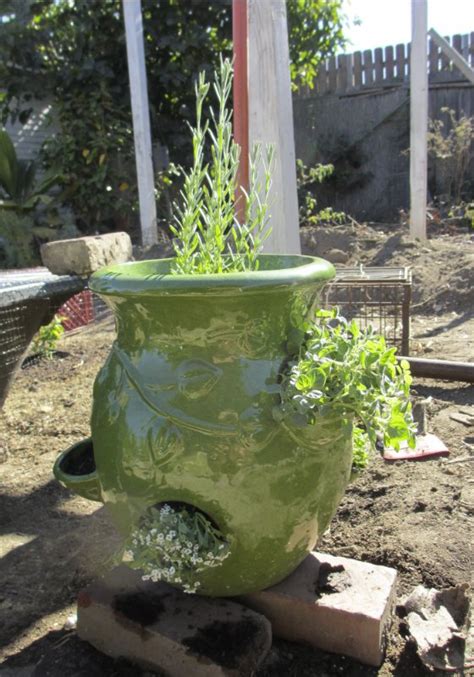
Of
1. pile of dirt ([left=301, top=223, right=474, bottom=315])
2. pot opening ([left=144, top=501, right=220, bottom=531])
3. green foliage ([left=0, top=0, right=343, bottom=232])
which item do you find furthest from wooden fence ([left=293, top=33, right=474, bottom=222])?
pot opening ([left=144, top=501, right=220, bottom=531])

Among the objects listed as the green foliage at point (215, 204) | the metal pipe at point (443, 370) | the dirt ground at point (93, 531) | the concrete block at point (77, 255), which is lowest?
the dirt ground at point (93, 531)

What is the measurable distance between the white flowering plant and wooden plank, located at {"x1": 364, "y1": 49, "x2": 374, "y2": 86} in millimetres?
11200

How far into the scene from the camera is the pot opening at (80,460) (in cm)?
175

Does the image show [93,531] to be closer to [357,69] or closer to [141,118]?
[141,118]

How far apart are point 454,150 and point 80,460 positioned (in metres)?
9.39

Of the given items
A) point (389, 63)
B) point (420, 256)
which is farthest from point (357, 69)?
point (420, 256)

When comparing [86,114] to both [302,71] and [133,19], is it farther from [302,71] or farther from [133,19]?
[302,71]

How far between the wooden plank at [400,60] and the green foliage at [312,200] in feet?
6.98

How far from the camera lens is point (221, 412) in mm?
1359

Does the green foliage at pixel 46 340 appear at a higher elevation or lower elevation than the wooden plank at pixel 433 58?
lower

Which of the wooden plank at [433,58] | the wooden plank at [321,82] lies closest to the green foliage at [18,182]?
the wooden plank at [321,82]

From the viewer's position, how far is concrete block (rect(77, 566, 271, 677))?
1.46 meters

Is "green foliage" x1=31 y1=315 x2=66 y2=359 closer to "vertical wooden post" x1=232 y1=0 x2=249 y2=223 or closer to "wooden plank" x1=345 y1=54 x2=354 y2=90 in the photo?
"vertical wooden post" x1=232 y1=0 x2=249 y2=223

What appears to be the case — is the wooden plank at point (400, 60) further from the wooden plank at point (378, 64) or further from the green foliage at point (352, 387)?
the green foliage at point (352, 387)
